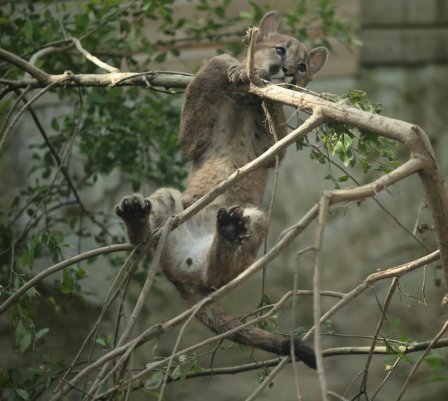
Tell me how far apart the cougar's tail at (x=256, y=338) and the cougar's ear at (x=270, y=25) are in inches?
107

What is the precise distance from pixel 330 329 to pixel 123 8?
353 centimetres

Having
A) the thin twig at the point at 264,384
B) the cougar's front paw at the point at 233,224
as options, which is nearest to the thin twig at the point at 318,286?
the thin twig at the point at 264,384

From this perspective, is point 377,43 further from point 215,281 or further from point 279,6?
point 215,281

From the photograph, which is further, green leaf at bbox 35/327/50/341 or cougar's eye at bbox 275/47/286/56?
cougar's eye at bbox 275/47/286/56

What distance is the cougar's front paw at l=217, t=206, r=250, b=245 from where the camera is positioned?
549cm

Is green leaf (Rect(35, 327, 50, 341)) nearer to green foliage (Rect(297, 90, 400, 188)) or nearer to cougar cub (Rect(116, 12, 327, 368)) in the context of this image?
cougar cub (Rect(116, 12, 327, 368))

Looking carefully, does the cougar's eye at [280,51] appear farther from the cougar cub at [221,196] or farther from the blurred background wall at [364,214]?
the blurred background wall at [364,214]

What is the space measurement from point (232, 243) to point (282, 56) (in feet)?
6.76

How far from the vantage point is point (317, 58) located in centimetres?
755

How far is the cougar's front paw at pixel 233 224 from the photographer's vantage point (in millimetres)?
5488

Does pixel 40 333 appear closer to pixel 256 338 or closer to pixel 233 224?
pixel 256 338

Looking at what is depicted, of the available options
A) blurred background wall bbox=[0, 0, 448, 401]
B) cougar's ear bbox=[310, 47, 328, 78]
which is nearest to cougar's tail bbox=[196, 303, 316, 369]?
cougar's ear bbox=[310, 47, 328, 78]

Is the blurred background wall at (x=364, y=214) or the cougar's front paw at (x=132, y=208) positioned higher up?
the cougar's front paw at (x=132, y=208)

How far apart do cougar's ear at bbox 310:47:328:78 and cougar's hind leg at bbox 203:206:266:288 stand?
1.91 metres
